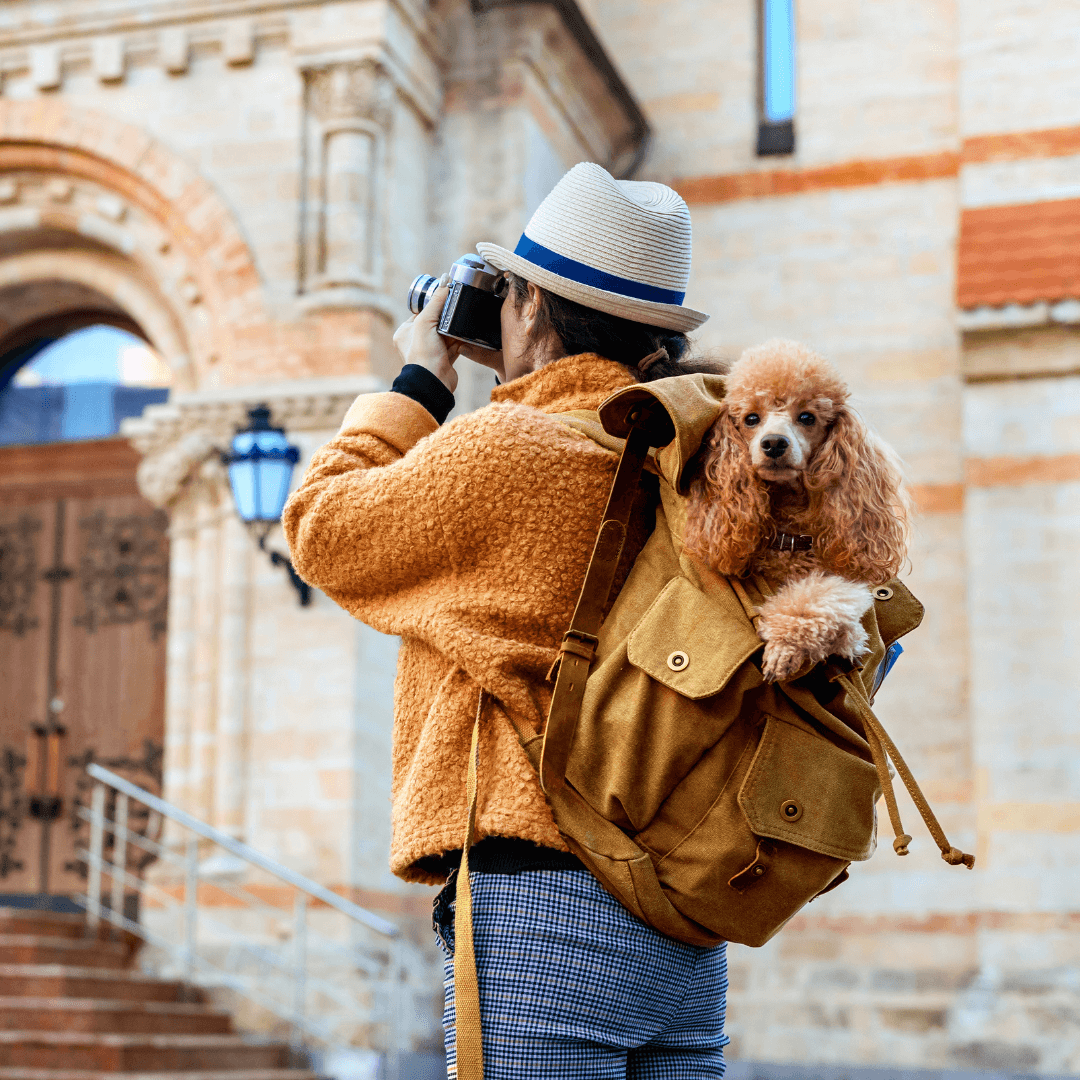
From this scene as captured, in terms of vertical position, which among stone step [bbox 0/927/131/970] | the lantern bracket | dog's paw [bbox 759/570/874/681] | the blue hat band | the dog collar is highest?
the lantern bracket

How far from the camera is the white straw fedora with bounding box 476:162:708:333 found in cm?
190

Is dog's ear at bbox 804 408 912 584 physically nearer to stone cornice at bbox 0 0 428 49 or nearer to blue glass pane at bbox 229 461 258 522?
blue glass pane at bbox 229 461 258 522

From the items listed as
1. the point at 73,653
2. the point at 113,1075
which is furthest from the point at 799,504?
the point at 73,653

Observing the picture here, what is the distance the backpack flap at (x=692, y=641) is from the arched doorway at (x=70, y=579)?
8300mm

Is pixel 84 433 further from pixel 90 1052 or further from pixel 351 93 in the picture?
pixel 90 1052

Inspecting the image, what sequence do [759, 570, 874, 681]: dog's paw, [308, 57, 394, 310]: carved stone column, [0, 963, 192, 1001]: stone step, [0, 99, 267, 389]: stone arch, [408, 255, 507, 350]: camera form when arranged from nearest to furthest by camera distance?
[759, 570, 874, 681]: dog's paw, [408, 255, 507, 350]: camera, [0, 963, 192, 1001]: stone step, [308, 57, 394, 310]: carved stone column, [0, 99, 267, 389]: stone arch

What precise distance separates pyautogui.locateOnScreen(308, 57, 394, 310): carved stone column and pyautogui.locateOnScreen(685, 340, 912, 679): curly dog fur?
6.72 metres

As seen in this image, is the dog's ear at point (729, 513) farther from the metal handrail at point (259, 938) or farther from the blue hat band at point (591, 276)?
the metal handrail at point (259, 938)

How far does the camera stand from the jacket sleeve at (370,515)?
1750 millimetres

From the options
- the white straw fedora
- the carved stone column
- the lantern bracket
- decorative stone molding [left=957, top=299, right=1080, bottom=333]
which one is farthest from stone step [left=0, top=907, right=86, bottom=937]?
the white straw fedora

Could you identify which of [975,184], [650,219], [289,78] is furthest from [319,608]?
[650,219]

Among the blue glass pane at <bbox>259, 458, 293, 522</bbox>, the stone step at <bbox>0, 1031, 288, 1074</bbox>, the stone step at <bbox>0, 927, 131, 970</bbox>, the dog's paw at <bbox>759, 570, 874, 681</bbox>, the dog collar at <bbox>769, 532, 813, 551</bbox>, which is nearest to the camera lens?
the dog's paw at <bbox>759, 570, 874, 681</bbox>

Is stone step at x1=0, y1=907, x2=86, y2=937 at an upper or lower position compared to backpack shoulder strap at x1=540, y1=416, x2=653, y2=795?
lower

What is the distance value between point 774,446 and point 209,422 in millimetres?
7137
